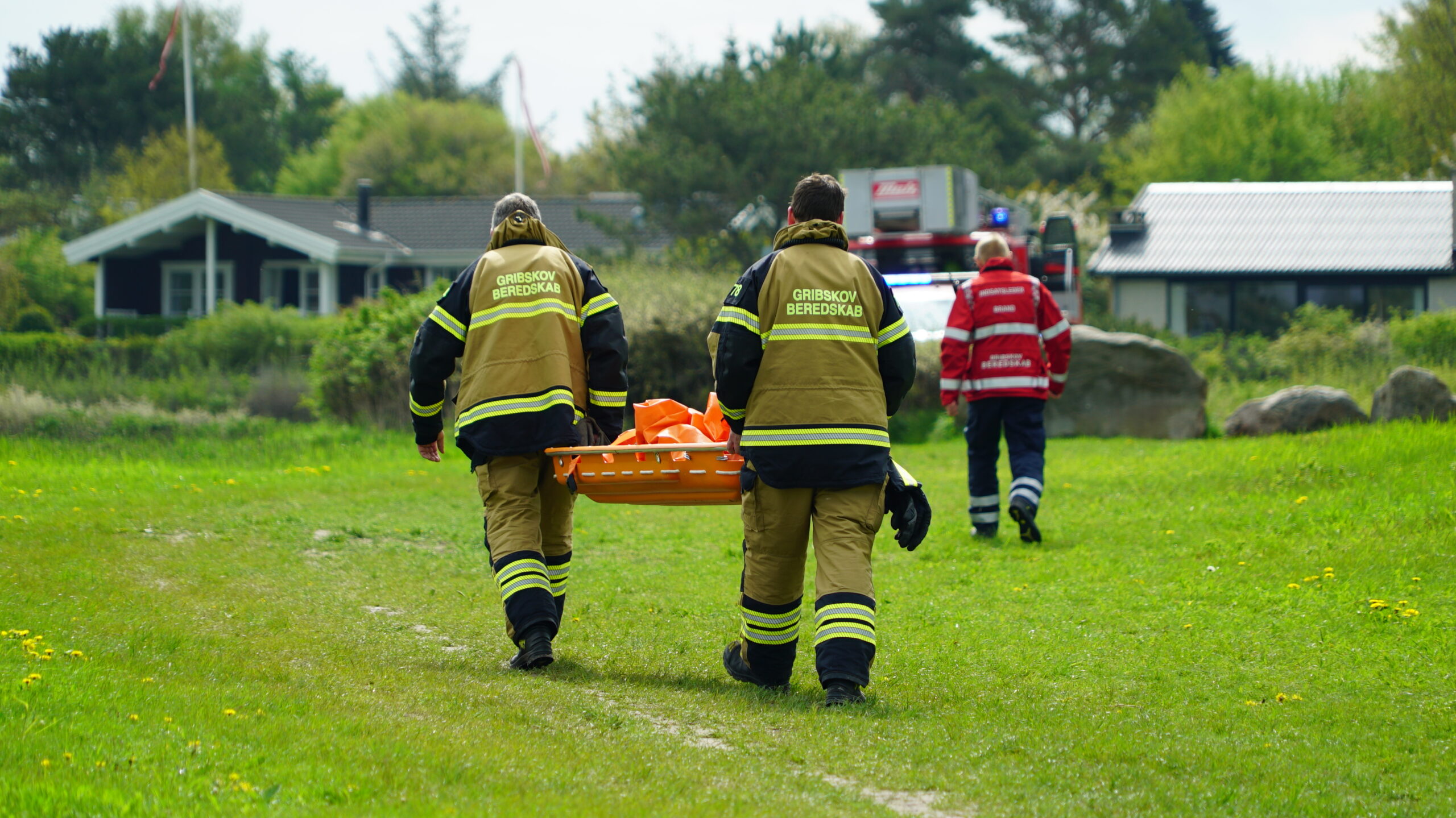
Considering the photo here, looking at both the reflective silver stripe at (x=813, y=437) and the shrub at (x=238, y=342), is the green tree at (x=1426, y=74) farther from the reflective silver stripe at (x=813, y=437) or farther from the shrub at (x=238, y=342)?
the reflective silver stripe at (x=813, y=437)

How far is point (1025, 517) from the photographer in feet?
28.0

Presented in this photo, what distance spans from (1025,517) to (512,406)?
4.23 metres

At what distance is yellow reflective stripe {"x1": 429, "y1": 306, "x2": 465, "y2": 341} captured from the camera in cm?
572

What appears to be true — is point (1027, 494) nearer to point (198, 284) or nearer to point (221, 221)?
point (221, 221)

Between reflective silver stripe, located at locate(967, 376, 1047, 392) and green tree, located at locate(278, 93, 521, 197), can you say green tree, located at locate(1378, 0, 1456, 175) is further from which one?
green tree, located at locate(278, 93, 521, 197)

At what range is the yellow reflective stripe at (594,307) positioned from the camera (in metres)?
5.85

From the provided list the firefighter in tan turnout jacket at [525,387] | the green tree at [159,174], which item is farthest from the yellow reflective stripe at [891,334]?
the green tree at [159,174]

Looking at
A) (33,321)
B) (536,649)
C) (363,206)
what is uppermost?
(363,206)

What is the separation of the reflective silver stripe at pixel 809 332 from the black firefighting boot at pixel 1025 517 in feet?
12.6

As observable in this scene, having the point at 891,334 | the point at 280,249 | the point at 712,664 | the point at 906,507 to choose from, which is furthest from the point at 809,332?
the point at 280,249

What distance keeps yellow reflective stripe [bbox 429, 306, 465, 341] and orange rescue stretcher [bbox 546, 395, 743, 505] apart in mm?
681

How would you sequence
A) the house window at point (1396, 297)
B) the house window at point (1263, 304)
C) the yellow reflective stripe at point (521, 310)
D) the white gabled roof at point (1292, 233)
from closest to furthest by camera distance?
the yellow reflective stripe at point (521, 310), the house window at point (1396, 297), the white gabled roof at point (1292, 233), the house window at point (1263, 304)

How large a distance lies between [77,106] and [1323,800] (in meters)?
63.5

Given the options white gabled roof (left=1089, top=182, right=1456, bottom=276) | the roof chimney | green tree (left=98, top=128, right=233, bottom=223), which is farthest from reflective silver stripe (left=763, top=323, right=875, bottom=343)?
green tree (left=98, top=128, right=233, bottom=223)
